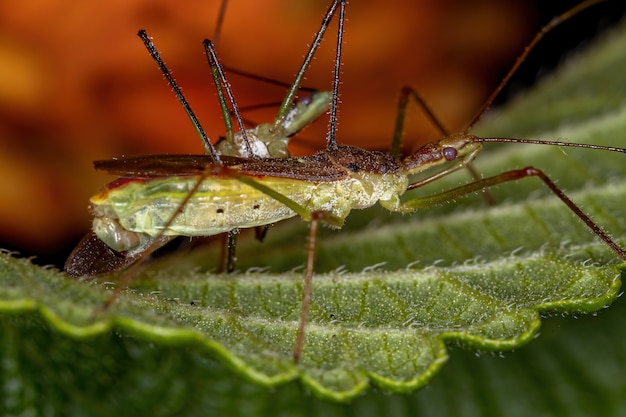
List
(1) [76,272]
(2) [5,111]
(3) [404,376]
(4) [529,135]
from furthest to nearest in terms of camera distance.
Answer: (4) [529,135], (2) [5,111], (1) [76,272], (3) [404,376]

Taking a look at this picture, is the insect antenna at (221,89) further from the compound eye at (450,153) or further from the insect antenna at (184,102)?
the compound eye at (450,153)

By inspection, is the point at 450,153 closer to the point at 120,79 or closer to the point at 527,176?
the point at 527,176

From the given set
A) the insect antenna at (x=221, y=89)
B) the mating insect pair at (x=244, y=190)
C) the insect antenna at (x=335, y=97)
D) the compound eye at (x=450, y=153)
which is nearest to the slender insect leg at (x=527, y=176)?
the mating insect pair at (x=244, y=190)

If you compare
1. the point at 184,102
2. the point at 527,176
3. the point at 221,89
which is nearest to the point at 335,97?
the point at 221,89

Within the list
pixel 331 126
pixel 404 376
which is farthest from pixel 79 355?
pixel 331 126

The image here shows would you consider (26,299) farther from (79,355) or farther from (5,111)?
(5,111)

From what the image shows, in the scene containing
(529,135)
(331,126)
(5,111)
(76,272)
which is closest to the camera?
(76,272)

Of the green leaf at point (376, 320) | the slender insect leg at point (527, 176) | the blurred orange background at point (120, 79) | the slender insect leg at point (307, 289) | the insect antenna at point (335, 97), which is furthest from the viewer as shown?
the blurred orange background at point (120, 79)

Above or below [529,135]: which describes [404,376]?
below
